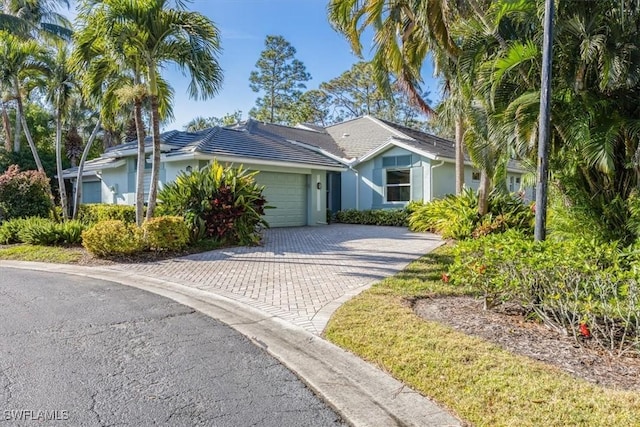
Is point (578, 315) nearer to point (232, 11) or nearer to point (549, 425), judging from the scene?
point (549, 425)

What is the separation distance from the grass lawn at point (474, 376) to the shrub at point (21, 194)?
15.1m

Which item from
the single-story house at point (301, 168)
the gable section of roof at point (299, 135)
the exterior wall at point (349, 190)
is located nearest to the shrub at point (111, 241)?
the single-story house at point (301, 168)

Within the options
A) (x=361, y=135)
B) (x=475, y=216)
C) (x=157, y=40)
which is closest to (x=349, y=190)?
(x=361, y=135)

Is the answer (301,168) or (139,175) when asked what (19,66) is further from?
(301,168)

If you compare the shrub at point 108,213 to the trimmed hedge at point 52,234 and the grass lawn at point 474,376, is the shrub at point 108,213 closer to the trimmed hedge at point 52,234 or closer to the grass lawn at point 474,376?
the trimmed hedge at point 52,234

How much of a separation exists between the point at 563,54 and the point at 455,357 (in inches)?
219

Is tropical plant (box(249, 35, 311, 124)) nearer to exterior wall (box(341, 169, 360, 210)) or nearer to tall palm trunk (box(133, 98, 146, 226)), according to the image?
exterior wall (box(341, 169, 360, 210))

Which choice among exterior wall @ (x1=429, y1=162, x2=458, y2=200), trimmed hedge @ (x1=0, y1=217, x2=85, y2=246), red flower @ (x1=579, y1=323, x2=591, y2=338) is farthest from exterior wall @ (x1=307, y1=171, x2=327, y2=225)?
red flower @ (x1=579, y1=323, x2=591, y2=338)

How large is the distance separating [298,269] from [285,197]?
974cm

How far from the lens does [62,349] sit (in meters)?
4.82

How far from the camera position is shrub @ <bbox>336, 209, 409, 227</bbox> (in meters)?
19.7

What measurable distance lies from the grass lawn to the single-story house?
12.0 meters

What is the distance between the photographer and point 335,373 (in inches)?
168

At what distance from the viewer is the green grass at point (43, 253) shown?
11250mm
